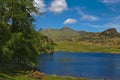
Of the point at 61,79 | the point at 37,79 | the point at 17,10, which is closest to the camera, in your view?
the point at 37,79

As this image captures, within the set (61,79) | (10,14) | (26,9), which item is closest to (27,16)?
(26,9)

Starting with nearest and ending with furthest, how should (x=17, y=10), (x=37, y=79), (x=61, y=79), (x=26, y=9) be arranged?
(x=37, y=79), (x=61, y=79), (x=17, y=10), (x=26, y=9)

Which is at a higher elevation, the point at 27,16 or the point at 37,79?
the point at 27,16

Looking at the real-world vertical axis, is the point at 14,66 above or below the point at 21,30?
below

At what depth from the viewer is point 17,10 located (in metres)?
64.7

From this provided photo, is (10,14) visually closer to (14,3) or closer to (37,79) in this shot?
(14,3)

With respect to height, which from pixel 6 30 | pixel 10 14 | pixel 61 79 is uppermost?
pixel 10 14

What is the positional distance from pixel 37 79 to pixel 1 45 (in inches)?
401

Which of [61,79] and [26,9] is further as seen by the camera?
[26,9]

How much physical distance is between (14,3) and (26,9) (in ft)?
19.8

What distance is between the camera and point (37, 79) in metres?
52.8

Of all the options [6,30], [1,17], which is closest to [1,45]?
[6,30]

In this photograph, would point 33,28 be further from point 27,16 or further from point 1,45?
point 1,45

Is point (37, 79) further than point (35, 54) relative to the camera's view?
No
